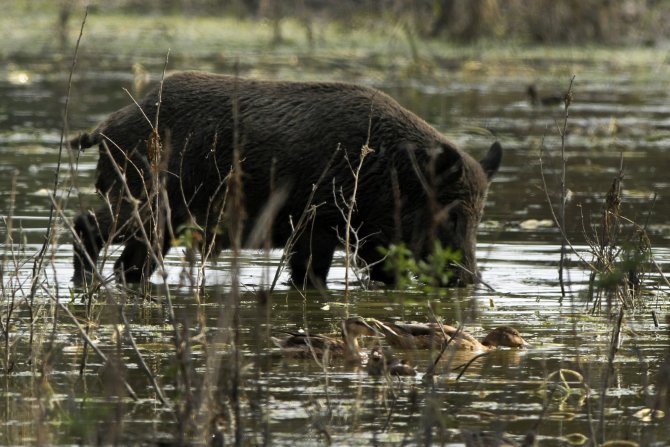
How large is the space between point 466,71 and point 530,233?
12065 mm

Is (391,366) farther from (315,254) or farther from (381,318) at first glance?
(315,254)

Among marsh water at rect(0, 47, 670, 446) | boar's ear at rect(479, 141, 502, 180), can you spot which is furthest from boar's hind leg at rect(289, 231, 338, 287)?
boar's ear at rect(479, 141, 502, 180)

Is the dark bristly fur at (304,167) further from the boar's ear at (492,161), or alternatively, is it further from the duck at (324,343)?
the duck at (324,343)

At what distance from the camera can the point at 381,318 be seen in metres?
8.34

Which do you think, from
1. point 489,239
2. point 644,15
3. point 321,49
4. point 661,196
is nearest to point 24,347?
point 489,239

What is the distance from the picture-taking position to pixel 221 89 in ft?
31.3

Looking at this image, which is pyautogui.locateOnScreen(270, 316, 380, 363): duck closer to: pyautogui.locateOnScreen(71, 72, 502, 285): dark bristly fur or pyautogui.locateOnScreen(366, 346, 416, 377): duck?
pyautogui.locateOnScreen(366, 346, 416, 377): duck

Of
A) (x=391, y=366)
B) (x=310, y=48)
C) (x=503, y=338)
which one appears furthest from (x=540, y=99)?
(x=391, y=366)

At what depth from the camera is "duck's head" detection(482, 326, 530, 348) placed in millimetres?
7324

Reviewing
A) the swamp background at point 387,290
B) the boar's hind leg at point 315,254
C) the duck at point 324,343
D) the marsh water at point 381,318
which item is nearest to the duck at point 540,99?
the swamp background at point 387,290

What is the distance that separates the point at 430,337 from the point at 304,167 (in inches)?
94.9

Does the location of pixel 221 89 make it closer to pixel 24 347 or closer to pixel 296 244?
pixel 296 244

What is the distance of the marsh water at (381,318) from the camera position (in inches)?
224

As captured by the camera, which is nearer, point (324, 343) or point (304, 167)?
point (324, 343)
